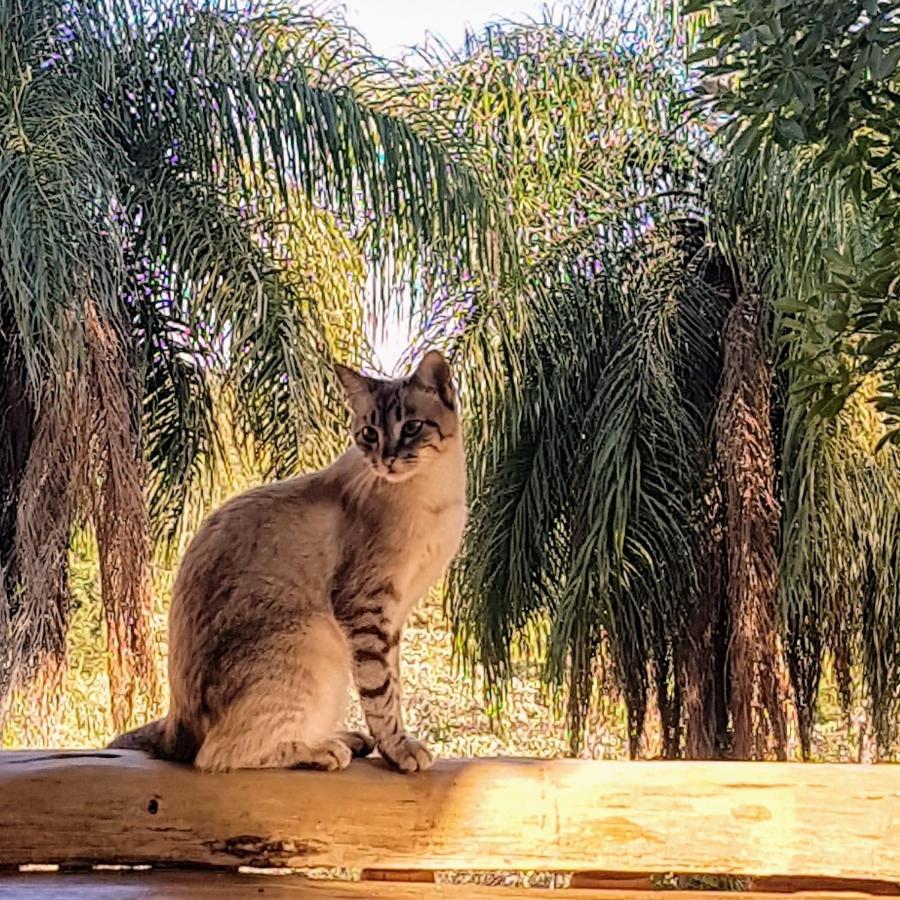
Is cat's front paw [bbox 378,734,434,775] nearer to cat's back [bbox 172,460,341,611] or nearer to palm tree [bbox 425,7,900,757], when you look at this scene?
cat's back [bbox 172,460,341,611]

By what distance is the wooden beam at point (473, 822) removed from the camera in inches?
53.2

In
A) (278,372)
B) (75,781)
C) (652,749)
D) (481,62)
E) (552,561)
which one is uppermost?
(481,62)

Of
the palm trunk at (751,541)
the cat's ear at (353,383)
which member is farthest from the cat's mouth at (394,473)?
the palm trunk at (751,541)

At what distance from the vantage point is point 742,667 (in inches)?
73.9

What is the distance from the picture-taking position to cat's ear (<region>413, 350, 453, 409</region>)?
4.88 feet

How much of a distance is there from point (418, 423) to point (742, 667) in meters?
0.74

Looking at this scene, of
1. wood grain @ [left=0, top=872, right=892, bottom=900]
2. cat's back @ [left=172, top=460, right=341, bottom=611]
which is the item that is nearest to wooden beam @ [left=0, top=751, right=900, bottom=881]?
wood grain @ [left=0, top=872, right=892, bottom=900]

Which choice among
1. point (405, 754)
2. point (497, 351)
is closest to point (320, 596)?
point (405, 754)

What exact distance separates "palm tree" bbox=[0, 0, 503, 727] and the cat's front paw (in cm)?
52

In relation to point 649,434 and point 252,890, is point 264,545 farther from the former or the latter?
point 649,434

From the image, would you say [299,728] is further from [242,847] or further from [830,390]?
[830,390]

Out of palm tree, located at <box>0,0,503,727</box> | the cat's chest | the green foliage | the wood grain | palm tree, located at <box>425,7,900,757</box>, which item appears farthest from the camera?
palm tree, located at <box>425,7,900,757</box>

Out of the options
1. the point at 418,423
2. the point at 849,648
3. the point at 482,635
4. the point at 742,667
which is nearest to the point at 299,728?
the point at 418,423

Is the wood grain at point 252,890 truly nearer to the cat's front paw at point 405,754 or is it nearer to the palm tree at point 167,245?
the cat's front paw at point 405,754
